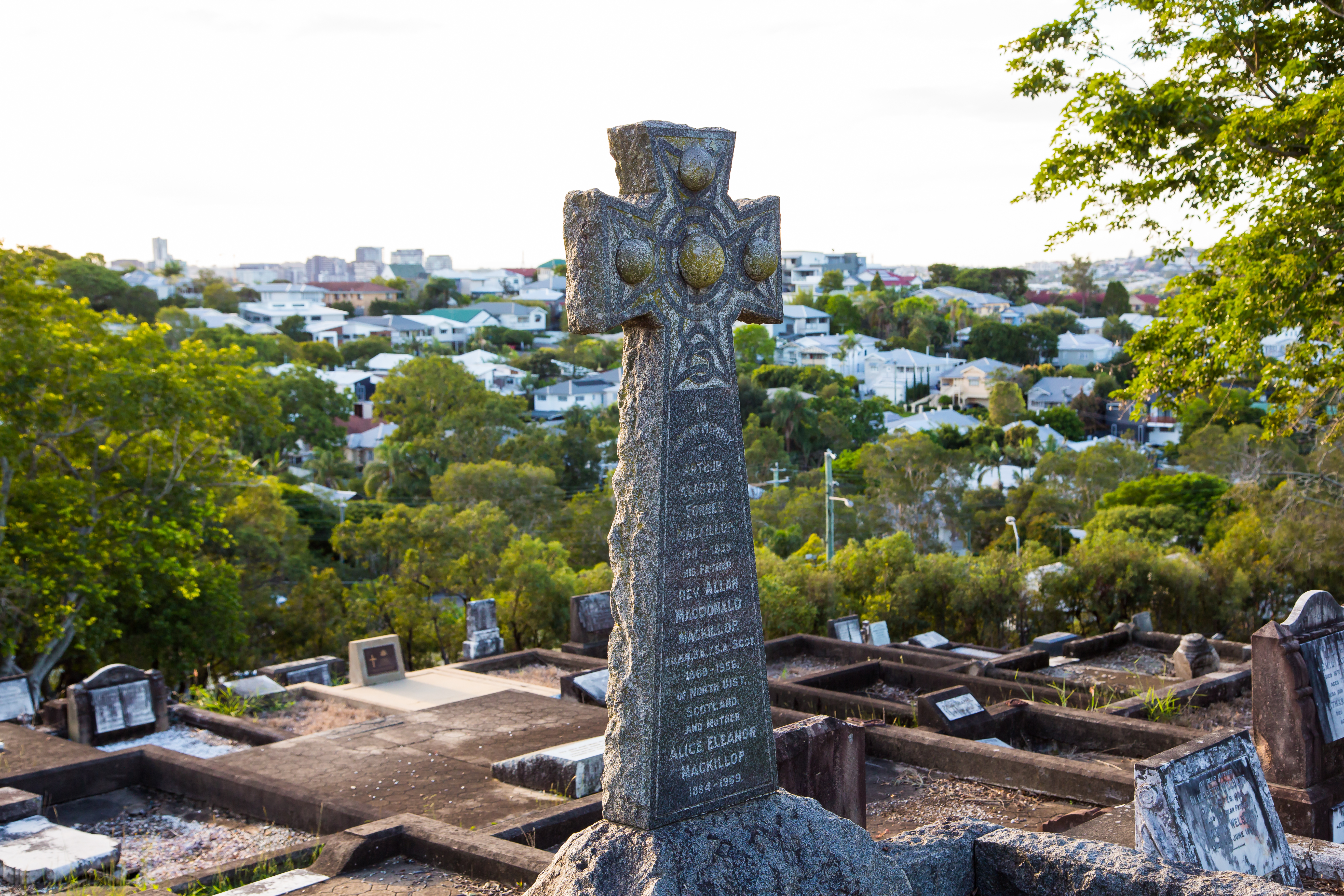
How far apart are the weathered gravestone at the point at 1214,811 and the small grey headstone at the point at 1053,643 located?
9.24 meters

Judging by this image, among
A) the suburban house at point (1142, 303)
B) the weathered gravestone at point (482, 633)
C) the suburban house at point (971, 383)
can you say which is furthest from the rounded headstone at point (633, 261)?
the suburban house at point (1142, 303)

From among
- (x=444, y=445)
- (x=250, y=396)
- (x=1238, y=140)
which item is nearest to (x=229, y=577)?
(x=250, y=396)

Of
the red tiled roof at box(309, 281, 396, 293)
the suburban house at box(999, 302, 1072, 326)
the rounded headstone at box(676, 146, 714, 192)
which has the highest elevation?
the red tiled roof at box(309, 281, 396, 293)

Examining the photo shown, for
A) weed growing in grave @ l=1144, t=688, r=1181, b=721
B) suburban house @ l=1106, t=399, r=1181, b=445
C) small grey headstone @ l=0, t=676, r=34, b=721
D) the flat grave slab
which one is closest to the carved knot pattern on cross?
the flat grave slab

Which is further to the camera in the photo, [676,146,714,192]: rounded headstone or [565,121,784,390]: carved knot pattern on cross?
[676,146,714,192]: rounded headstone

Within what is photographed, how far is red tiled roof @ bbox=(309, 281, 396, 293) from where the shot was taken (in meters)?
154

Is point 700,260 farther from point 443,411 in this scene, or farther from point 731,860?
point 443,411

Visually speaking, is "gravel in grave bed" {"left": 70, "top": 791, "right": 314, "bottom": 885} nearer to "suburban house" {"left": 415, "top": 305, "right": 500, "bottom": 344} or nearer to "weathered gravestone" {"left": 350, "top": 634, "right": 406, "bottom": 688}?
"weathered gravestone" {"left": 350, "top": 634, "right": 406, "bottom": 688}

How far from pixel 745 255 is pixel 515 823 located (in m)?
4.89

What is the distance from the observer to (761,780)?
4699mm

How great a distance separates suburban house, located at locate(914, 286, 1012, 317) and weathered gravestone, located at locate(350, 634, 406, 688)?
350ft

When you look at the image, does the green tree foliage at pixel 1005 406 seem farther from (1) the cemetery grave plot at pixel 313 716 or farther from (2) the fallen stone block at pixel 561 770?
(2) the fallen stone block at pixel 561 770

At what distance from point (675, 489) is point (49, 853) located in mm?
5690

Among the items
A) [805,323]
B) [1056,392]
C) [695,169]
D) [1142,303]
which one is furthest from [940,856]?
[1142,303]
